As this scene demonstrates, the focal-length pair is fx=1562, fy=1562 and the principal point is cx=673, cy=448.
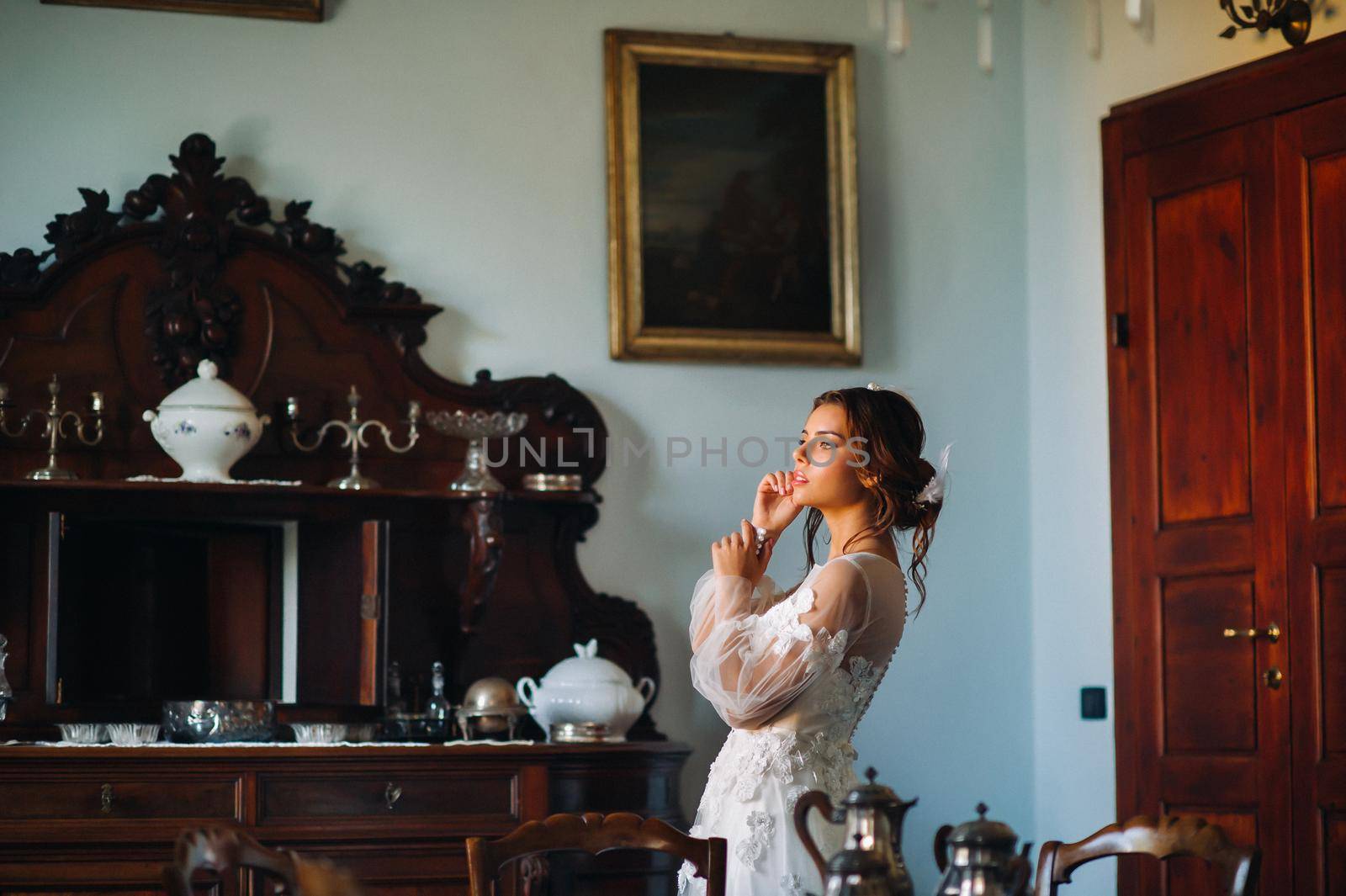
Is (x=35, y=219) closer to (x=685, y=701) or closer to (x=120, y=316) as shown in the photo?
(x=120, y=316)

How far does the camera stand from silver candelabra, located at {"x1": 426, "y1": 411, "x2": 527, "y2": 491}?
13.4 ft

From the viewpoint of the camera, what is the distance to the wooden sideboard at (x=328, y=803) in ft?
11.4

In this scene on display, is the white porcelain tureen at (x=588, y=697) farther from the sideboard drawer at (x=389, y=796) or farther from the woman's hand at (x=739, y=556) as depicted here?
the woman's hand at (x=739, y=556)

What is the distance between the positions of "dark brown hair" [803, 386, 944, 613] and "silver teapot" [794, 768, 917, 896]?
0.97m

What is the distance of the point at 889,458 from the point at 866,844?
1.15 metres

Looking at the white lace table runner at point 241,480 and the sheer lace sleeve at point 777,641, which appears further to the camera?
the white lace table runner at point 241,480

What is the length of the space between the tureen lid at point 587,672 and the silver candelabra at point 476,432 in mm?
482

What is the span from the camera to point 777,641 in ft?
8.30

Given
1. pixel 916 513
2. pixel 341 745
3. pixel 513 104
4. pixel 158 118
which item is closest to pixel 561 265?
pixel 513 104

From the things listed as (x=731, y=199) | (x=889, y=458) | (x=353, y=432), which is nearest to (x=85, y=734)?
(x=353, y=432)

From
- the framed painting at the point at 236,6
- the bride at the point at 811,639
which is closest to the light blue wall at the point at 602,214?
the framed painting at the point at 236,6

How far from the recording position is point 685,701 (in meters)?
4.35

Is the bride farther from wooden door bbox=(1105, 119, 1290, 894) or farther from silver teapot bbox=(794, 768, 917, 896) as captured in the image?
wooden door bbox=(1105, 119, 1290, 894)

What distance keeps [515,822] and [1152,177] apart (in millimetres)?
2360
